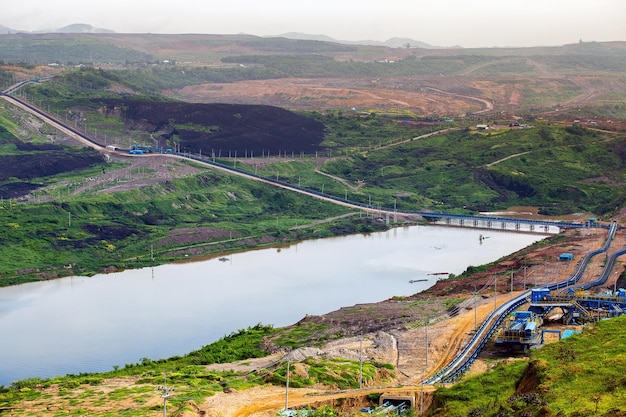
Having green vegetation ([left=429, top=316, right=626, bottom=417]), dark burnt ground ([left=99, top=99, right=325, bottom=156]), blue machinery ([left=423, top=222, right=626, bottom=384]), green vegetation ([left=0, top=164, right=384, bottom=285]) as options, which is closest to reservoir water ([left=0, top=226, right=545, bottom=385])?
green vegetation ([left=0, top=164, right=384, bottom=285])

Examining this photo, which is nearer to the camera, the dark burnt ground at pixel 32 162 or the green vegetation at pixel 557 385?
the green vegetation at pixel 557 385

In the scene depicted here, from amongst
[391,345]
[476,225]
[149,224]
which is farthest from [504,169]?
[391,345]

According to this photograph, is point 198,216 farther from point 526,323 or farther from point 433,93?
point 433,93

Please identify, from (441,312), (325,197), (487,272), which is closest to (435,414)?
(441,312)

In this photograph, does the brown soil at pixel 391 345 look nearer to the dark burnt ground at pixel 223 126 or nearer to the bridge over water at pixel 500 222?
the bridge over water at pixel 500 222

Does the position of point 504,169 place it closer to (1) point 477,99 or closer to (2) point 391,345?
(1) point 477,99

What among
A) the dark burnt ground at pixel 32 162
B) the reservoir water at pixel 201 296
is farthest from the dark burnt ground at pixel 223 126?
the reservoir water at pixel 201 296

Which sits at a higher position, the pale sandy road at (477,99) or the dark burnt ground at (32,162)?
the pale sandy road at (477,99)
